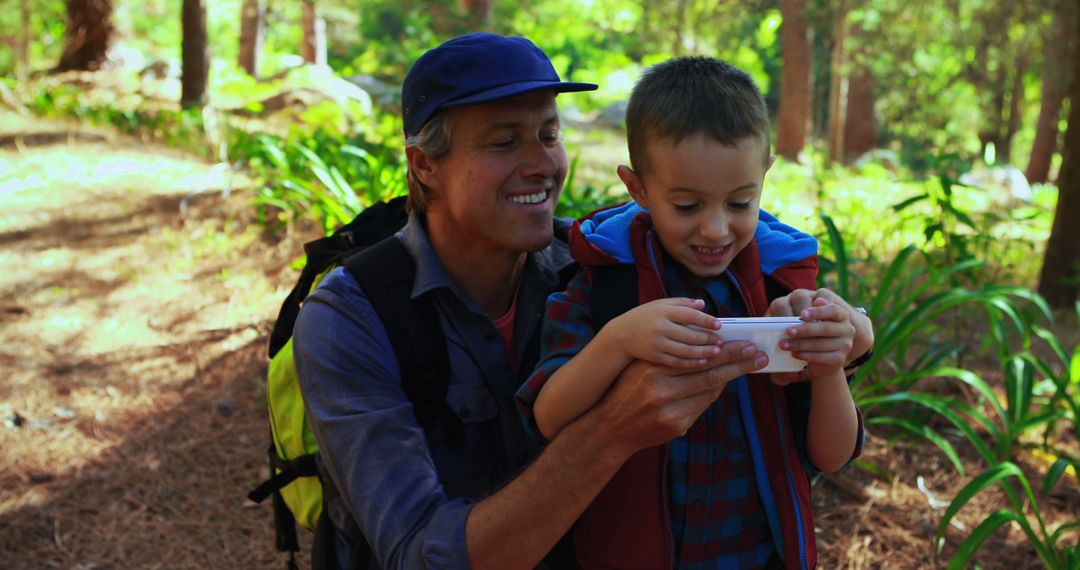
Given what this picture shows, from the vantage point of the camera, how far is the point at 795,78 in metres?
12.6

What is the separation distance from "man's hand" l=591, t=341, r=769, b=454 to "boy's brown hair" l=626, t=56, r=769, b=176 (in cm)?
37

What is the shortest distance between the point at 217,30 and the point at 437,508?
3421cm

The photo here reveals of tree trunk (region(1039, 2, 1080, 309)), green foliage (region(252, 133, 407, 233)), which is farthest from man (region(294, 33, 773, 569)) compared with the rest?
tree trunk (region(1039, 2, 1080, 309))

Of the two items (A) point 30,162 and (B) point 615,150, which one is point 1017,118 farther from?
(A) point 30,162

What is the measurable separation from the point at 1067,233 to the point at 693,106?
438 centimetres

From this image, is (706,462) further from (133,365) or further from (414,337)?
(133,365)

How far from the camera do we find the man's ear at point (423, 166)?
1970 mm

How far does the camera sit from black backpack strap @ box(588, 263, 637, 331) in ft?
5.32

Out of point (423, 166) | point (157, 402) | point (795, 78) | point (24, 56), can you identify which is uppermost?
point (795, 78)

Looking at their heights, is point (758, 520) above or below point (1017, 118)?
below

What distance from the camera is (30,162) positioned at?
7.28 m

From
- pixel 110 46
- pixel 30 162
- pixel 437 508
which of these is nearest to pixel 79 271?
pixel 30 162

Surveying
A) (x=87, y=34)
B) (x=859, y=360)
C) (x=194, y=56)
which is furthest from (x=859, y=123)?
(x=859, y=360)

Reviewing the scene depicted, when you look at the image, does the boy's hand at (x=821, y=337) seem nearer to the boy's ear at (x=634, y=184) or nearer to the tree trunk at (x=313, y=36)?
the boy's ear at (x=634, y=184)
